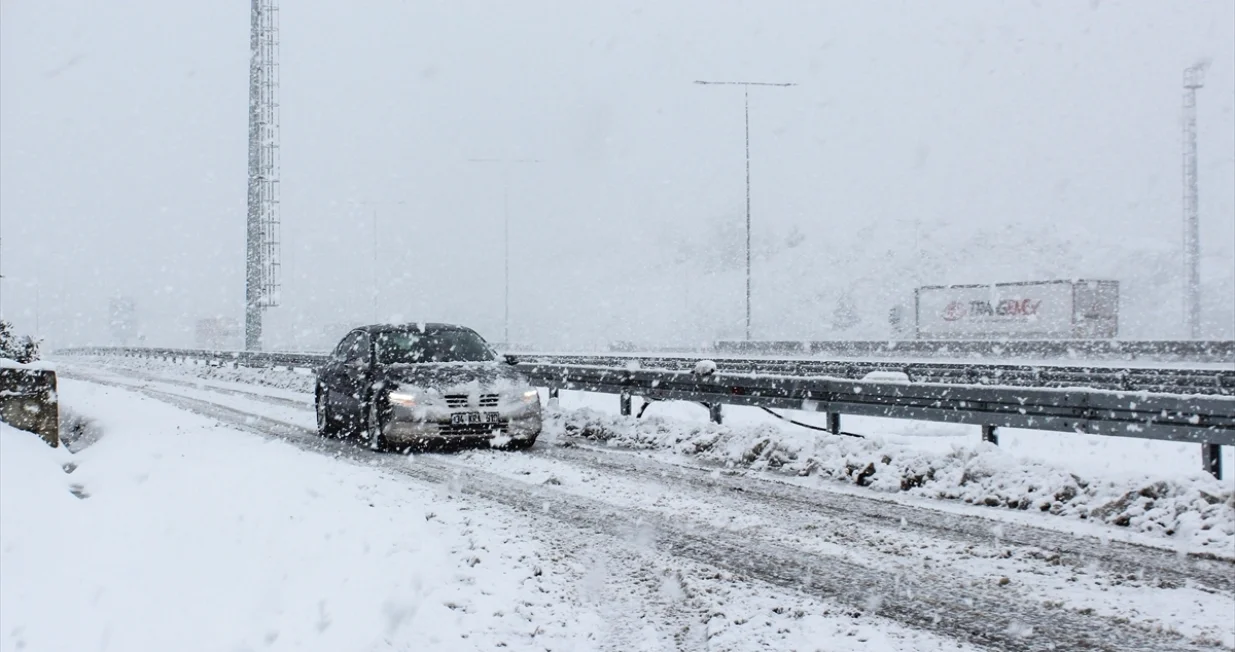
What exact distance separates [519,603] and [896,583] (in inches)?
81.8

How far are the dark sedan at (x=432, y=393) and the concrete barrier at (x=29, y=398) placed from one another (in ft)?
13.3

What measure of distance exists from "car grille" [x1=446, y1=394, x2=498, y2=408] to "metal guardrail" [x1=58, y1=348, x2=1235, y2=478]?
3185 mm

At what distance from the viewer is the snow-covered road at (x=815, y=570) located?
14.5 ft

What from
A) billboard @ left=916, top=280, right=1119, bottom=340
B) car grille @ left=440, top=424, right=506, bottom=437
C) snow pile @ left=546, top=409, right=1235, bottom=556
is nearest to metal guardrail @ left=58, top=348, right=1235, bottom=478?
snow pile @ left=546, top=409, right=1235, bottom=556

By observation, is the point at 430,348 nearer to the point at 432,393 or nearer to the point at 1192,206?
the point at 432,393

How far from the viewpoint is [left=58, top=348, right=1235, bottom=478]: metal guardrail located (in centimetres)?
779

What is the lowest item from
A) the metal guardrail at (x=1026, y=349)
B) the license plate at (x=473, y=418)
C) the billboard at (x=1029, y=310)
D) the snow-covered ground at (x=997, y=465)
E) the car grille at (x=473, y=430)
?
the snow-covered ground at (x=997, y=465)

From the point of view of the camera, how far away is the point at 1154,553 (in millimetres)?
6000

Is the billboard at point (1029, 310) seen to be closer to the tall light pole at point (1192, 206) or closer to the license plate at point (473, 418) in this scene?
the tall light pole at point (1192, 206)

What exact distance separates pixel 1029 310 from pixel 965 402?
1280 inches

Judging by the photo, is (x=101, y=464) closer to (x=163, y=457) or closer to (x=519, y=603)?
(x=163, y=457)

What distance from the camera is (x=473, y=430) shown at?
11062mm

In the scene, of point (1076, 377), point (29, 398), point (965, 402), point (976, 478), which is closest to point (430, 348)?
point (29, 398)

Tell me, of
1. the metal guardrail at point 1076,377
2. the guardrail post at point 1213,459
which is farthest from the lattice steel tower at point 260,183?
the guardrail post at point 1213,459
